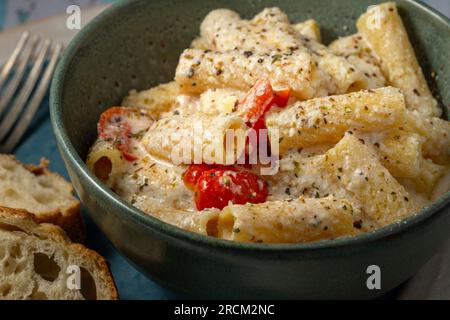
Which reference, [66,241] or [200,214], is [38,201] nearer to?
[66,241]

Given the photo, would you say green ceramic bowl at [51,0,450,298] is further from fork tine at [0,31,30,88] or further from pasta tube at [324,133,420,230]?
fork tine at [0,31,30,88]

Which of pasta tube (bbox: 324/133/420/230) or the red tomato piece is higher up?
the red tomato piece

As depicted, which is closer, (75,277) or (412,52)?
(75,277)

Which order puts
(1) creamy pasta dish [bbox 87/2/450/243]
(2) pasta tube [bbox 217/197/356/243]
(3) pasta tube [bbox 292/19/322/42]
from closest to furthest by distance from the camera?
(2) pasta tube [bbox 217/197/356/243]
(1) creamy pasta dish [bbox 87/2/450/243]
(3) pasta tube [bbox 292/19/322/42]

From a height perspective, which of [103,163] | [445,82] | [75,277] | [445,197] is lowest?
[75,277]

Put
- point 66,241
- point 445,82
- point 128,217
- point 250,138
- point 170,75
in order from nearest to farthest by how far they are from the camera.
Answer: point 128,217 < point 250,138 < point 66,241 < point 445,82 < point 170,75

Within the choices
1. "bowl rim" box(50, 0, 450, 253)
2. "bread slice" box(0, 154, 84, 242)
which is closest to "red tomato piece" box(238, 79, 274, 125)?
"bowl rim" box(50, 0, 450, 253)

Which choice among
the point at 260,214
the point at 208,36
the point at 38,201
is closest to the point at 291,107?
the point at 260,214
